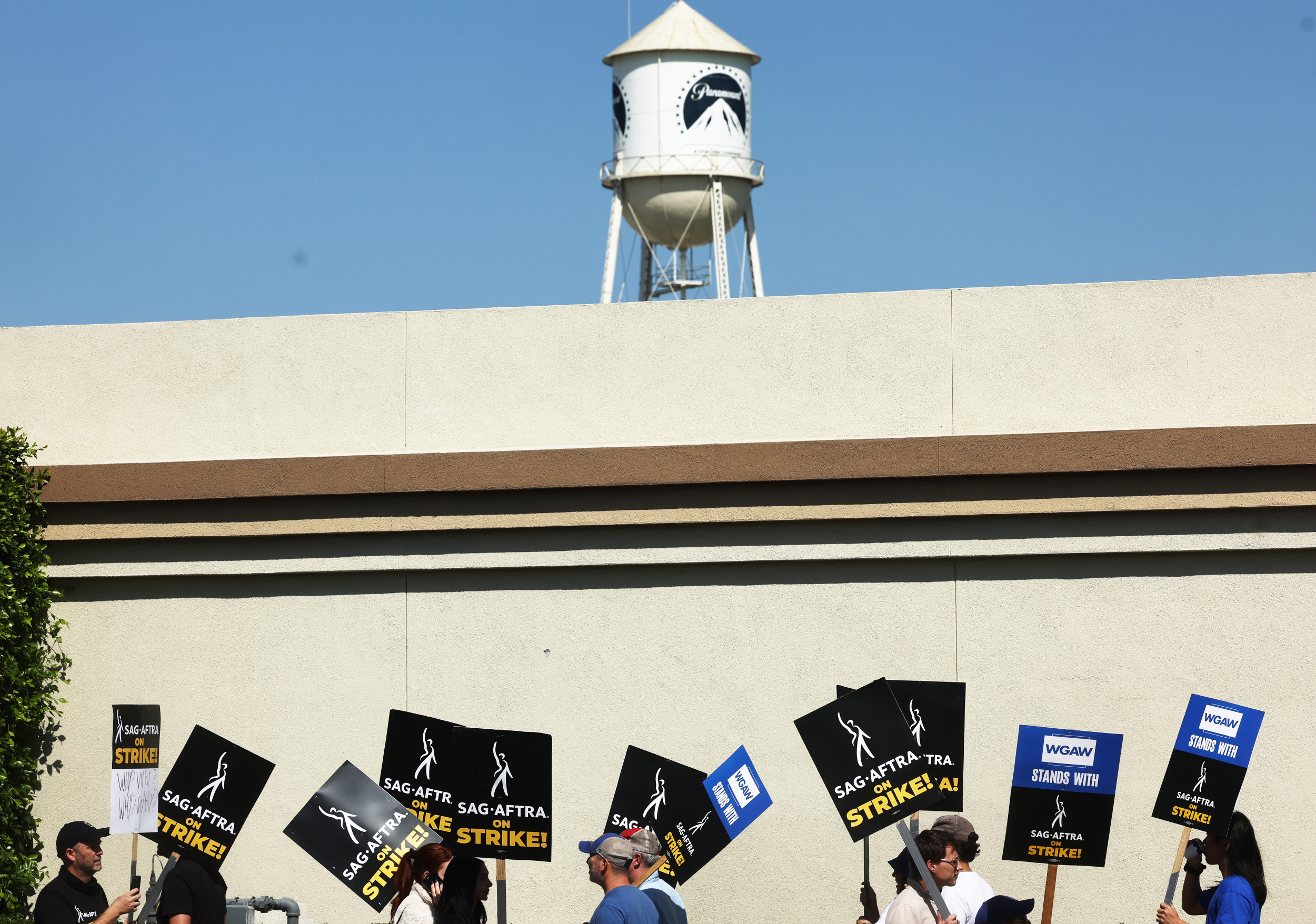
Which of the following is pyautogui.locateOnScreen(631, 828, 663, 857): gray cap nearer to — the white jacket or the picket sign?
the white jacket

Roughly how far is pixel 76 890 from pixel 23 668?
10.5 feet

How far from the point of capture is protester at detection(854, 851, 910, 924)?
27.1ft

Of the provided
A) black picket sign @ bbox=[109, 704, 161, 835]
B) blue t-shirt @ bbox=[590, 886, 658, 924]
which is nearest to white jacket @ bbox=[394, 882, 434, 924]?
blue t-shirt @ bbox=[590, 886, 658, 924]

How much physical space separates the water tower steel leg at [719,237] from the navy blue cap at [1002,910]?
59.6 feet

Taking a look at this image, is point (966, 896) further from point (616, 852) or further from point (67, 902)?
point (67, 902)

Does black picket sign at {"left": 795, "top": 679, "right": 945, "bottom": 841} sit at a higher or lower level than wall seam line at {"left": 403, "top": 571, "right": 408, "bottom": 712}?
lower

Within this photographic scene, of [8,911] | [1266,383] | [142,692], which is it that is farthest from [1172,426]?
[8,911]

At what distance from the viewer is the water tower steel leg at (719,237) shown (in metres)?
24.8

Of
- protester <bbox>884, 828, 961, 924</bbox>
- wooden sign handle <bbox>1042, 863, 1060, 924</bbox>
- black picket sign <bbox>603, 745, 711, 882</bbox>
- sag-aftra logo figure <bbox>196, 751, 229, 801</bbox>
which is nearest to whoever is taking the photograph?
protester <bbox>884, 828, 961, 924</bbox>

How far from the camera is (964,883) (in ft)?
27.8

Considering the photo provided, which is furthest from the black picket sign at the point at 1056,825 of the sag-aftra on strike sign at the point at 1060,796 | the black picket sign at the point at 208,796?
the black picket sign at the point at 208,796

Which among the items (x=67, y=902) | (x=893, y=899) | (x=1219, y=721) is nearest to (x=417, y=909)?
(x=67, y=902)

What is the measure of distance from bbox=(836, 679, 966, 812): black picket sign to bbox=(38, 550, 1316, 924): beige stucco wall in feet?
8.10

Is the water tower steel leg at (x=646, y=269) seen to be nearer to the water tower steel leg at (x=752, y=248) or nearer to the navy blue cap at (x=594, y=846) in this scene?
the water tower steel leg at (x=752, y=248)
